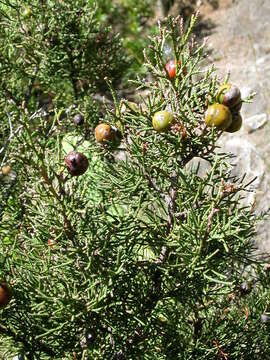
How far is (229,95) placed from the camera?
96 centimetres

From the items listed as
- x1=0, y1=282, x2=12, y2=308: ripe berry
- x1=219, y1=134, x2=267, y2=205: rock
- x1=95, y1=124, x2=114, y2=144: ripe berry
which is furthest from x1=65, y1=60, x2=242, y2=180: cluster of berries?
x1=219, y1=134, x2=267, y2=205: rock

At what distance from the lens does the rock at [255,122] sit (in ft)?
12.1

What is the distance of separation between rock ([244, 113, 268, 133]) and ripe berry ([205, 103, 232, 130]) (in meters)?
2.82

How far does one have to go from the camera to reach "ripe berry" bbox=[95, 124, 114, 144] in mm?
1084

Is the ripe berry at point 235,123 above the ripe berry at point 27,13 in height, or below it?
below

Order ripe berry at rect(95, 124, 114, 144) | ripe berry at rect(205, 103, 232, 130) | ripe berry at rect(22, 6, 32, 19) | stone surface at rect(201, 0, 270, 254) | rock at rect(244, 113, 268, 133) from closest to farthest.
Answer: ripe berry at rect(205, 103, 232, 130)
ripe berry at rect(95, 124, 114, 144)
ripe berry at rect(22, 6, 32, 19)
stone surface at rect(201, 0, 270, 254)
rock at rect(244, 113, 268, 133)

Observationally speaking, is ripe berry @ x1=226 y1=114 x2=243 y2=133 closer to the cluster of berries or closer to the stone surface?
the cluster of berries

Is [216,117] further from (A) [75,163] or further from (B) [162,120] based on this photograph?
(A) [75,163]

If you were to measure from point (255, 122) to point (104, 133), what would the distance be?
9.24 ft

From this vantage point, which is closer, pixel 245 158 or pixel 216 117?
pixel 216 117

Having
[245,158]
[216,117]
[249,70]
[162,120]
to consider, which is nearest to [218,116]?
[216,117]

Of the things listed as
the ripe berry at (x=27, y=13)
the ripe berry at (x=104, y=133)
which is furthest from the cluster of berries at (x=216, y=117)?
the ripe berry at (x=27, y=13)

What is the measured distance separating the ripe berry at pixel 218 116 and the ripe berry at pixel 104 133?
0.77 ft

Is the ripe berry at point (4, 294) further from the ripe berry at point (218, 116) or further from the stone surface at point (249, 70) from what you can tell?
→ the stone surface at point (249, 70)
